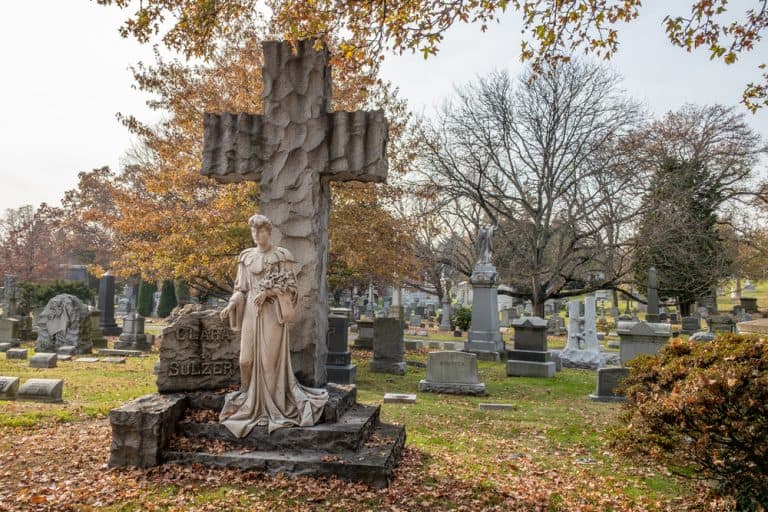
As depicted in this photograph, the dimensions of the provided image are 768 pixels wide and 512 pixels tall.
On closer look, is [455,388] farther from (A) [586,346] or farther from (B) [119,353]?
(B) [119,353]

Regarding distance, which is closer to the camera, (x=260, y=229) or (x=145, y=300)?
(x=260, y=229)

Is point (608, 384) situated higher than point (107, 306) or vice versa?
point (107, 306)

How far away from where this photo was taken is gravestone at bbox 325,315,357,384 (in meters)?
12.6

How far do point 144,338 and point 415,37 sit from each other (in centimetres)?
1588

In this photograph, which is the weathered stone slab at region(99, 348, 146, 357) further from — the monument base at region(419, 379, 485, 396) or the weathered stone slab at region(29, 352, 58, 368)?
the monument base at region(419, 379, 485, 396)

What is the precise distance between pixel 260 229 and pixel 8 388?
22.9 ft

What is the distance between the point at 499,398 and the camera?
461 inches

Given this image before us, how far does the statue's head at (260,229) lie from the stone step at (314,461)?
7.05 ft

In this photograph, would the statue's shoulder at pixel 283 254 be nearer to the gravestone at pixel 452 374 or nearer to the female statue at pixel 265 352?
the female statue at pixel 265 352

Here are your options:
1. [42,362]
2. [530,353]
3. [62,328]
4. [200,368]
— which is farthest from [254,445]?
[62,328]

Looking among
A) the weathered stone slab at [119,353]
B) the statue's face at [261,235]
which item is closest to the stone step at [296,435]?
the statue's face at [261,235]

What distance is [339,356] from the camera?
Answer: 1309cm

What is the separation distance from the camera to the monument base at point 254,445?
511 centimetres

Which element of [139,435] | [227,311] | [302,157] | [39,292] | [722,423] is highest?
[302,157]
